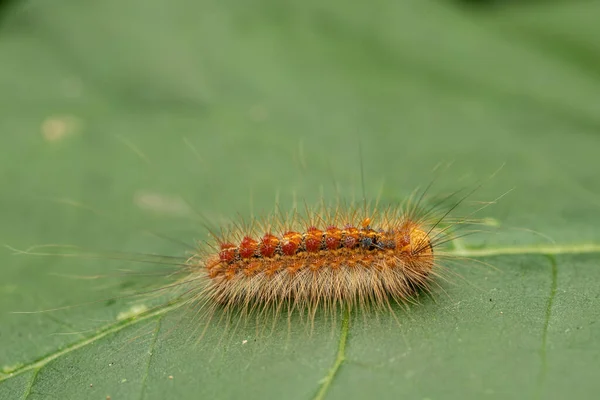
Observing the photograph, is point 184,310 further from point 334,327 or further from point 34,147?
point 34,147

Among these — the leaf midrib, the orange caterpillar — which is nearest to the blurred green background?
the leaf midrib

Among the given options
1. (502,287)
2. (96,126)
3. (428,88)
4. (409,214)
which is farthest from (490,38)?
(96,126)

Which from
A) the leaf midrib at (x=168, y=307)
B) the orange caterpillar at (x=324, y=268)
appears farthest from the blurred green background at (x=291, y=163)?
the orange caterpillar at (x=324, y=268)

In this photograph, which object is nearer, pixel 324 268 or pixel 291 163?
pixel 324 268

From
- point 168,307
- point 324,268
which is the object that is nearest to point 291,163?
point 324,268

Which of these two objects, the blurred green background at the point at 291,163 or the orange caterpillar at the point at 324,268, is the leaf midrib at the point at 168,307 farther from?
the orange caterpillar at the point at 324,268

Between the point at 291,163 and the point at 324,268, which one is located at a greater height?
the point at 291,163

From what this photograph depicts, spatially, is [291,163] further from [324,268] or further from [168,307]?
[168,307]

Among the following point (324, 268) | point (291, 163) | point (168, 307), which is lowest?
point (168, 307)
